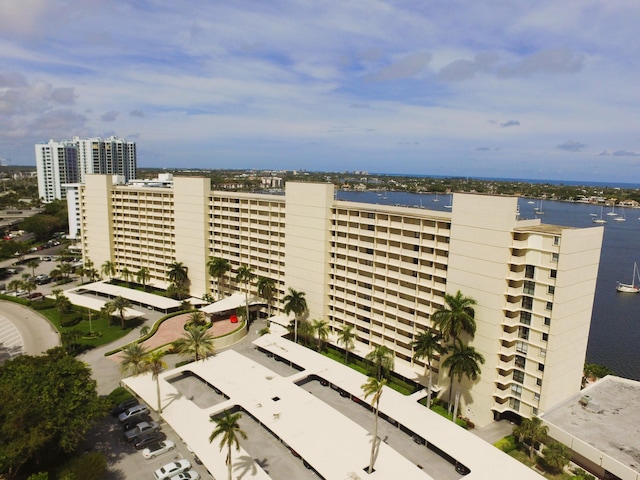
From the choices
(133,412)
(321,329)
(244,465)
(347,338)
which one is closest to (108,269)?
(133,412)

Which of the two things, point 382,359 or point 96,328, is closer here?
point 382,359

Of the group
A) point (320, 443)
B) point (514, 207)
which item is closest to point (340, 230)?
point (514, 207)

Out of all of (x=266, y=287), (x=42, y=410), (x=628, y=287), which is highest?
(x=266, y=287)

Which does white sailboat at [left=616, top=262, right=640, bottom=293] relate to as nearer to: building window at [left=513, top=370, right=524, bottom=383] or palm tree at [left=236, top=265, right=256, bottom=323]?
building window at [left=513, top=370, right=524, bottom=383]

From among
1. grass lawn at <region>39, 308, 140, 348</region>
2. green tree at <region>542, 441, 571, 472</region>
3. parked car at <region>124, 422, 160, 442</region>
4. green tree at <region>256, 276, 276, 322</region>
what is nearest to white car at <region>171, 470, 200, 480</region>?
parked car at <region>124, 422, 160, 442</region>

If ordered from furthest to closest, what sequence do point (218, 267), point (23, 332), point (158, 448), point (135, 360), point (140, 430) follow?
1. point (218, 267)
2. point (23, 332)
3. point (135, 360)
4. point (140, 430)
5. point (158, 448)

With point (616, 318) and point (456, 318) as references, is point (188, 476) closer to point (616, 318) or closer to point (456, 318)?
point (456, 318)

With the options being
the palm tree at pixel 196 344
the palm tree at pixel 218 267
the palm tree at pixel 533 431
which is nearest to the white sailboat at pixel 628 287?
the palm tree at pixel 533 431
